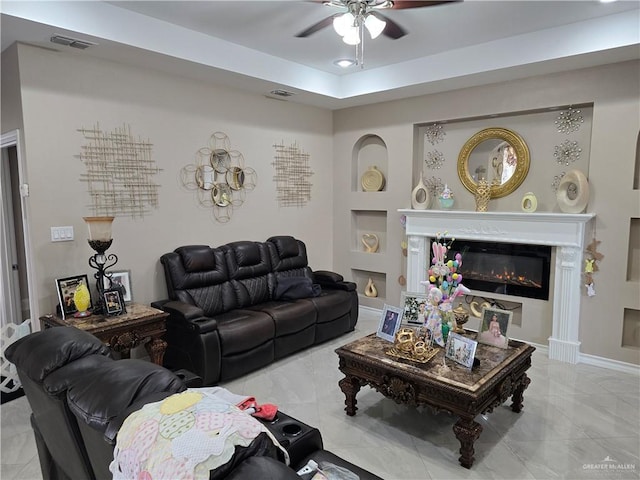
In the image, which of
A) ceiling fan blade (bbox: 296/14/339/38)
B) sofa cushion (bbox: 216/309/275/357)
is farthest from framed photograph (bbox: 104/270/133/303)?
ceiling fan blade (bbox: 296/14/339/38)

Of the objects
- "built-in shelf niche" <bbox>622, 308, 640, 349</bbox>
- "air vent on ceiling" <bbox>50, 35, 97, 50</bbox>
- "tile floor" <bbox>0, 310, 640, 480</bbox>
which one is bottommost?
"tile floor" <bbox>0, 310, 640, 480</bbox>

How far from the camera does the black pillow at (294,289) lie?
446 cm

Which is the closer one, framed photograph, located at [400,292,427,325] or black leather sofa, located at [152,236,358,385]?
framed photograph, located at [400,292,427,325]

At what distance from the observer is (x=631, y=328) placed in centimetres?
386

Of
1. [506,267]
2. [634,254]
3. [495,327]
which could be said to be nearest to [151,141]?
[495,327]

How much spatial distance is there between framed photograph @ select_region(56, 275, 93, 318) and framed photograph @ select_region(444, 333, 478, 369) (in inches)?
110

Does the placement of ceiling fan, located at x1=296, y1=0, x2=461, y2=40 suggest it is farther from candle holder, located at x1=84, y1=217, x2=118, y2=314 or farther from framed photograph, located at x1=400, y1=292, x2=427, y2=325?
candle holder, located at x1=84, y1=217, x2=118, y2=314

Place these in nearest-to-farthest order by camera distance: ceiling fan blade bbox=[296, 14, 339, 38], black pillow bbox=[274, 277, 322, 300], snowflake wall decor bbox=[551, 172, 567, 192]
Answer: ceiling fan blade bbox=[296, 14, 339, 38], snowflake wall decor bbox=[551, 172, 567, 192], black pillow bbox=[274, 277, 322, 300]

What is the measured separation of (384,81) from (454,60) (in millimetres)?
817

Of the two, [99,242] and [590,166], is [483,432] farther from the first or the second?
[99,242]

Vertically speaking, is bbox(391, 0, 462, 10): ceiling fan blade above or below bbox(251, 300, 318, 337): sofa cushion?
above

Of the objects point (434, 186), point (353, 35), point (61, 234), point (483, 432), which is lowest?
point (483, 432)

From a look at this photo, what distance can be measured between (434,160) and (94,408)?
4.54 m

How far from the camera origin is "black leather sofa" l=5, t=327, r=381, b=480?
1.15 meters
